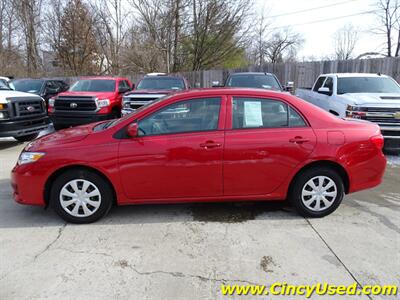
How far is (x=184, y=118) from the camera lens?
12.8ft

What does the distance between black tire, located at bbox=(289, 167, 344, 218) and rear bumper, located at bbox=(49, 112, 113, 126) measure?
745 cm

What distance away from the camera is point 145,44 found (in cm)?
Answer: 2453

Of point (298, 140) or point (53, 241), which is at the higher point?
point (298, 140)

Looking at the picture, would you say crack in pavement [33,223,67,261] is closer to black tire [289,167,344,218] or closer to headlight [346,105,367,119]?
black tire [289,167,344,218]

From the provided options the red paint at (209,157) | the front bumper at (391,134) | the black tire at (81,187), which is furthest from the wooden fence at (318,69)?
the black tire at (81,187)

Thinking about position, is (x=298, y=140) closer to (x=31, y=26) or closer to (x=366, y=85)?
(x=366, y=85)

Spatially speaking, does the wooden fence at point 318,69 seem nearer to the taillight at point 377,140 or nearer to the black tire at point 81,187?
the taillight at point 377,140

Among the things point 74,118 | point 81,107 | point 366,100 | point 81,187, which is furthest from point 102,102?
point 366,100

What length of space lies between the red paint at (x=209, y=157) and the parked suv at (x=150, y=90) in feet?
17.5

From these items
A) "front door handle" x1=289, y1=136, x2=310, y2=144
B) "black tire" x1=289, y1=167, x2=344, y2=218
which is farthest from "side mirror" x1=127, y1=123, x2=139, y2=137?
"black tire" x1=289, y1=167, x2=344, y2=218

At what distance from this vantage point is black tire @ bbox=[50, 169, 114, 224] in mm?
3795

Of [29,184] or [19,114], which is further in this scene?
[19,114]

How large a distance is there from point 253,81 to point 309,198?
22.4 ft

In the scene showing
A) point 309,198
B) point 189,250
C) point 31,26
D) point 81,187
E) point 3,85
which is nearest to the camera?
point 189,250
